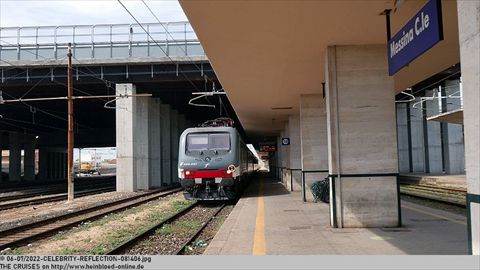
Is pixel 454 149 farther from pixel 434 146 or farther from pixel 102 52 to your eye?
pixel 102 52

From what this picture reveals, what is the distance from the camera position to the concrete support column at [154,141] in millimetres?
34250

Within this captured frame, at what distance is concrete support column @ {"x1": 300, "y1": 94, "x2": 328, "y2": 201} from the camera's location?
17.4 metres

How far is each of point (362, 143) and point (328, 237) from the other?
221 cm

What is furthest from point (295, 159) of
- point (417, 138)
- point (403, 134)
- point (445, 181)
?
point (403, 134)

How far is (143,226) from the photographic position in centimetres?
1313

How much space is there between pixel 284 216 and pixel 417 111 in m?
31.9

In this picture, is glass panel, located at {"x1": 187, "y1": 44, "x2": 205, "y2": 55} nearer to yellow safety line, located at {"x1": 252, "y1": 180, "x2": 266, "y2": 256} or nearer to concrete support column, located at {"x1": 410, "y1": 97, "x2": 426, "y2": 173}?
yellow safety line, located at {"x1": 252, "y1": 180, "x2": 266, "y2": 256}

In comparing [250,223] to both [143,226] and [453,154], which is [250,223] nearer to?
[143,226]

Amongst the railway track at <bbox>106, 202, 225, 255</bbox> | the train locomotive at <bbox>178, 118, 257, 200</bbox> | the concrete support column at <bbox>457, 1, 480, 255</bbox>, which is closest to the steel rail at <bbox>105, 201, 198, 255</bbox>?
the railway track at <bbox>106, 202, 225, 255</bbox>

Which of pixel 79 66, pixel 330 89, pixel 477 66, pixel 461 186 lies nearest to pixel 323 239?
pixel 330 89

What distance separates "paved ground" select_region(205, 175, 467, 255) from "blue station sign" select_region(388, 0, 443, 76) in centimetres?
283

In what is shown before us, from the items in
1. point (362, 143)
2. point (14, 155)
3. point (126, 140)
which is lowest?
point (362, 143)

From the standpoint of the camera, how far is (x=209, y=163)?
59.9 ft

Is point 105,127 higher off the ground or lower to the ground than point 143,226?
higher
